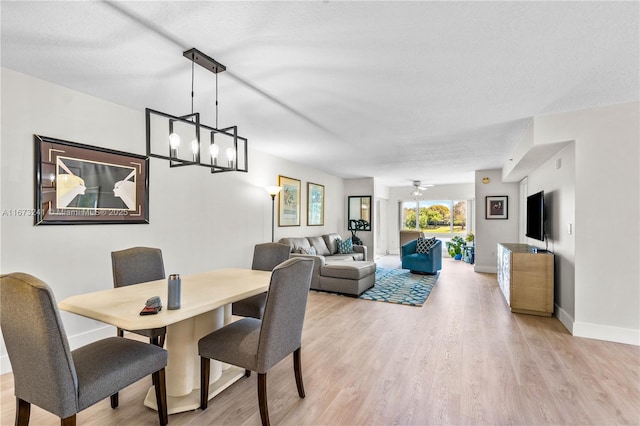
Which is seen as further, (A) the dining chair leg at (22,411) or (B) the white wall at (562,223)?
(B) the white wall at (562,223)

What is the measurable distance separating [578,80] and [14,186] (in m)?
4.65

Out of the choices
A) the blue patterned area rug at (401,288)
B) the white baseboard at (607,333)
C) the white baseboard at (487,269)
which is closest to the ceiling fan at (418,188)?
the white baseboard at (487,269)

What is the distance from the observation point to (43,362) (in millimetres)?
1316

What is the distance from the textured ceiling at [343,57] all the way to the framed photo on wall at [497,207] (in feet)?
11.2

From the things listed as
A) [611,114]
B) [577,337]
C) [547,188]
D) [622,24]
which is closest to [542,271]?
[577,337]

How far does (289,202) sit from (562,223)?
13.7ft

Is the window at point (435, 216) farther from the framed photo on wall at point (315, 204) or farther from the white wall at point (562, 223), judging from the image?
the white wall at point (562, 223)

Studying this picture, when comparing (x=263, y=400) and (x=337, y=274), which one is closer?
(x=263, y=400)

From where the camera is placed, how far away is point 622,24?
178 centimetres

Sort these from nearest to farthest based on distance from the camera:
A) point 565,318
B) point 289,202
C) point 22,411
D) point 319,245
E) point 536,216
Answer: point 22,411 → point 565,318 → point 536,216 → point 289,202 → point 319,245

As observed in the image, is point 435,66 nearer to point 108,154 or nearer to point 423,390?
point 423,390

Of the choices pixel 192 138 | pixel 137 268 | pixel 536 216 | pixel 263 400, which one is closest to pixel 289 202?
pixel 192 138

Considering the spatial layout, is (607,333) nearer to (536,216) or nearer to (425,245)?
(536,216)

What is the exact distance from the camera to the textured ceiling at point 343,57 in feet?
5.57
